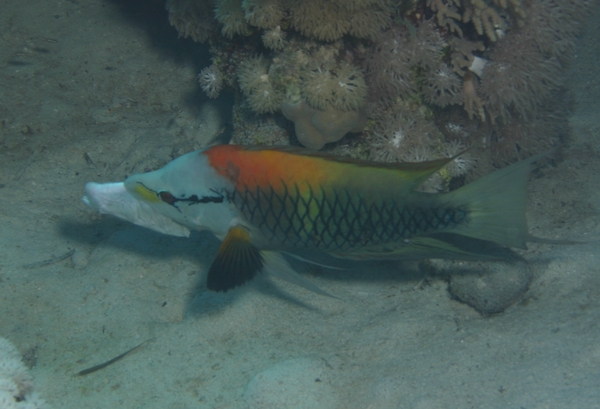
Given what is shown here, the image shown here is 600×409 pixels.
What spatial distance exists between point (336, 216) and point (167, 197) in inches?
42.2

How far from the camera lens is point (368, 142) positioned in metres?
3.72

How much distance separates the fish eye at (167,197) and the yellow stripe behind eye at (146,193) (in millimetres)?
35

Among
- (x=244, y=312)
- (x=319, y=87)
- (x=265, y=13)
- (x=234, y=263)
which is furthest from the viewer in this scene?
(x=244, y=312)

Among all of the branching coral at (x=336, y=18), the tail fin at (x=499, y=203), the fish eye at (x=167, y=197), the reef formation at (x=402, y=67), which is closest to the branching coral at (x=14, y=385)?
the fish eye at (x=167, y=197)

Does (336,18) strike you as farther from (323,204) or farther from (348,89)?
(323,204)

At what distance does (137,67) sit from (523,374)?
6.78 meters

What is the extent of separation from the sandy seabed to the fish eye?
1474 mm

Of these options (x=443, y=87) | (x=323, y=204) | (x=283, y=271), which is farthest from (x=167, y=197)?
(x=443, y=87)

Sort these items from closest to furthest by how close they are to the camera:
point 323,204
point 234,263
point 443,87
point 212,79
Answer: point 323,204
point 234,263
point 443,87
point 212,79

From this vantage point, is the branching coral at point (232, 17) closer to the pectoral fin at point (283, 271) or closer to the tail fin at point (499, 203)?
the pectoral fin at point (283, 271)

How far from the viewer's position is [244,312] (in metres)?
3.64

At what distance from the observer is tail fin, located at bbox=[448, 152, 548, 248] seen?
232 centimetres

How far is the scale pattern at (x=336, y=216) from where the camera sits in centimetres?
231

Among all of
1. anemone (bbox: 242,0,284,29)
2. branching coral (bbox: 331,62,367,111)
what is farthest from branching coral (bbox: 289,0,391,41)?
branching coral (bbox: 331,62,367,111)
